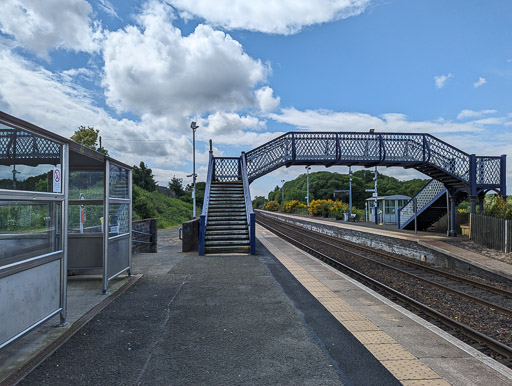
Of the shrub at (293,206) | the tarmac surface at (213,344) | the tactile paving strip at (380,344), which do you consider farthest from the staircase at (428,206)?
the shrub at (293,206)

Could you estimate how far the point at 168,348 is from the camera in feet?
14.2

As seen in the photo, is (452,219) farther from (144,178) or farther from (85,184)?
(144,178)

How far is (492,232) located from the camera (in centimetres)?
1373

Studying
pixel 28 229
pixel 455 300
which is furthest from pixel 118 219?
pixel 455 300

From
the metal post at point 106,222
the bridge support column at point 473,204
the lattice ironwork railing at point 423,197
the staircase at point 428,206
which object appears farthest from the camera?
the lattice ironwork railing at point 423,197

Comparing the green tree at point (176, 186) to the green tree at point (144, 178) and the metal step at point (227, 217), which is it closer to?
the green tree at point (144, 178)

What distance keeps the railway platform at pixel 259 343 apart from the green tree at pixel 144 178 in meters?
45.5

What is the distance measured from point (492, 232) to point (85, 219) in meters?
14.3

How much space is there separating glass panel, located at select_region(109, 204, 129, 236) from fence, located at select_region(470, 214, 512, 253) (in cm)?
1281

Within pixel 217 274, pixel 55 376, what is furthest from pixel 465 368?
pixel 217 274

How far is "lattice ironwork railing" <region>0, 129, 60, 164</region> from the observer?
4039mm

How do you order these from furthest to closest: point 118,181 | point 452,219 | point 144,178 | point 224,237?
1. point 144,178
2. point 452,219
3. point 224,237
4. point 118,181

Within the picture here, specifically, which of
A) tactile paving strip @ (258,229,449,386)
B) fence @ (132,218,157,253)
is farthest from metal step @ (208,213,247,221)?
tactile paving strip @ (258,229,449,386)

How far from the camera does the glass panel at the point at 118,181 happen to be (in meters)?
7.51
